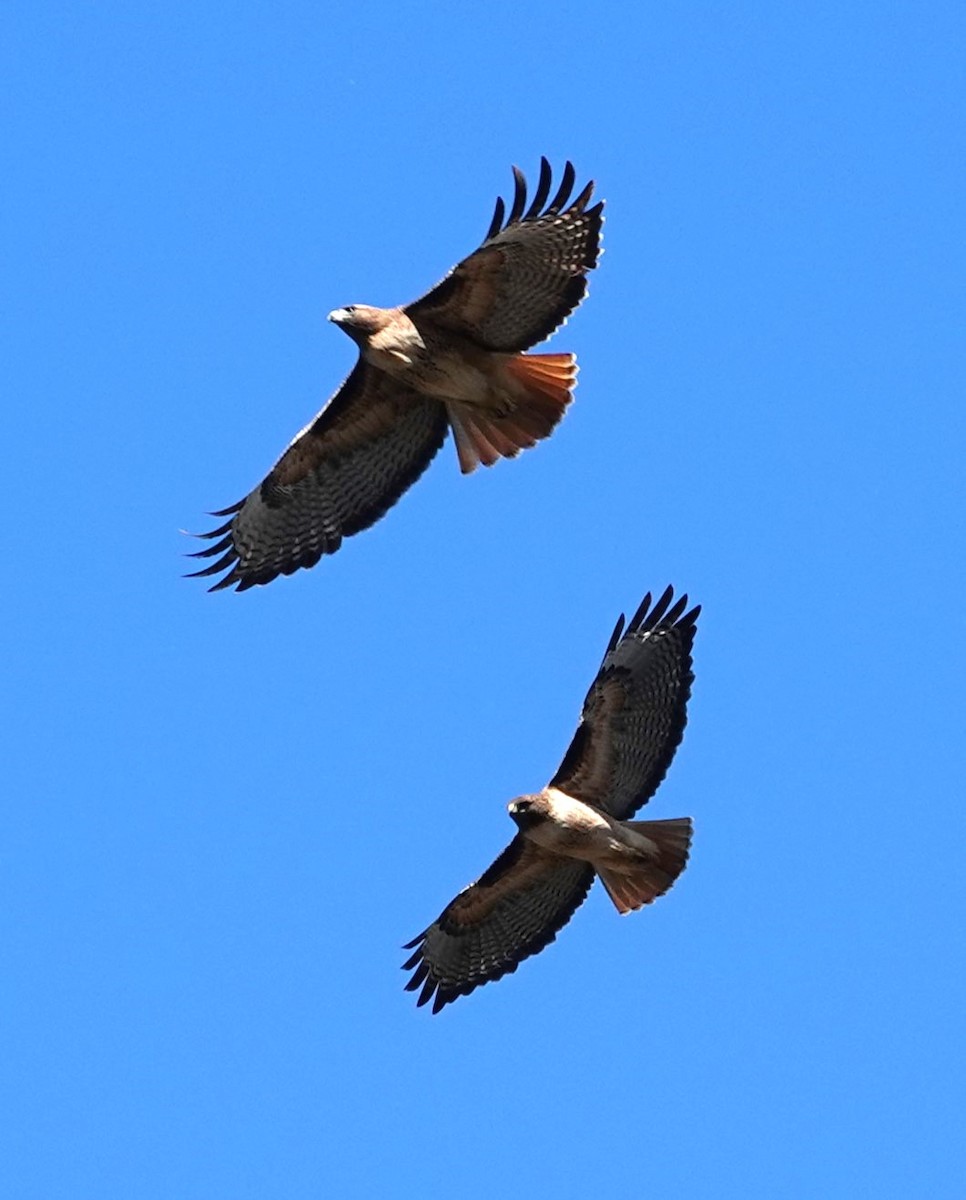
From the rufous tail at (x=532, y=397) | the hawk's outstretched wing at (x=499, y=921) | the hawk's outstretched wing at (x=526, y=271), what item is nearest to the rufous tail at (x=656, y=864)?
the hawk's outstretched wing at (x=499, y=921)

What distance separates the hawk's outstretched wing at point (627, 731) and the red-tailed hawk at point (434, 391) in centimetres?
129

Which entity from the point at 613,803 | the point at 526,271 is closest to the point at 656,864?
the point at 613,803

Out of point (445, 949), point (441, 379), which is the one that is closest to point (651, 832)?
point (445, 949)

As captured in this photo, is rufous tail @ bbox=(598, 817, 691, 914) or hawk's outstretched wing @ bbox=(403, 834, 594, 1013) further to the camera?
hawk's outstretched wing @ bbox=(403, 834, 594, 1013)

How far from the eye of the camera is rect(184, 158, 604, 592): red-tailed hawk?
13500mm

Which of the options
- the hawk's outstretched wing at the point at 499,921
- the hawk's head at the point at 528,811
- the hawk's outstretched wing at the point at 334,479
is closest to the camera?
the hawk's head at the point at 528,811

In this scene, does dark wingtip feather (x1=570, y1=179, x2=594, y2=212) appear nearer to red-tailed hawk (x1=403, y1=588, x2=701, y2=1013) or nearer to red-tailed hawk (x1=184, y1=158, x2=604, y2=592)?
red-tailed hawk (x1=184, y1=158, x2=604, y2=592)

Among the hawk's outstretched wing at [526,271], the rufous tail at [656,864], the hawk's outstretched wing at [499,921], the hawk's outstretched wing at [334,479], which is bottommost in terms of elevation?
the hawk's outstretched wing at [499,921]

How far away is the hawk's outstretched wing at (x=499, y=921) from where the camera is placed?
13719 millimetres

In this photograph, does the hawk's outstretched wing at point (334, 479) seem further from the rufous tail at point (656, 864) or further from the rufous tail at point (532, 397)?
the rufous tail at point (656, 864)

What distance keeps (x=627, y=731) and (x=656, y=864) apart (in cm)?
65

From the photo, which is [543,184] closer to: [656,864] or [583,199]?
[583,199]

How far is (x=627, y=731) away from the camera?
13.5 metres

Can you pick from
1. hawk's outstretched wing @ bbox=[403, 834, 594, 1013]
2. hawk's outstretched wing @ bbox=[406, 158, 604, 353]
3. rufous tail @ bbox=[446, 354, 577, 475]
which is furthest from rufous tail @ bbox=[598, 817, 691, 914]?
hawk's outstretched wing @ bbox=[406, 158, 604, 353]
